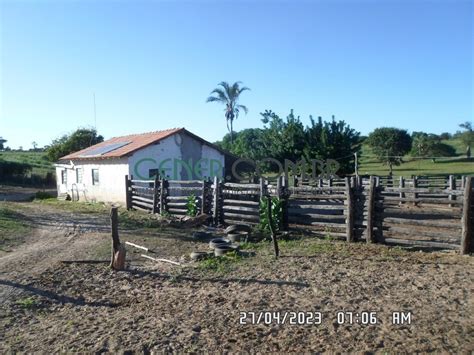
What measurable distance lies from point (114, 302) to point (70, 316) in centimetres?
72

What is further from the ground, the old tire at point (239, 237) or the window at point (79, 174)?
the window at point (79, 174)

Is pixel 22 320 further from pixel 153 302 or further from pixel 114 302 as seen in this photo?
pixel 153 302

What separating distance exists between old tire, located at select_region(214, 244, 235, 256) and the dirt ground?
52cm

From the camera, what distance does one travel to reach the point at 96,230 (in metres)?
13.7

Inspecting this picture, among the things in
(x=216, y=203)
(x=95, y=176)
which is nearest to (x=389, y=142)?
(x=95, y=176)

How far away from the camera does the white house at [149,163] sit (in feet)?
71.9

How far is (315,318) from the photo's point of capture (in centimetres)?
534

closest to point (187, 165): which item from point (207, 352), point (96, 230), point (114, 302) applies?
point (96, 230)

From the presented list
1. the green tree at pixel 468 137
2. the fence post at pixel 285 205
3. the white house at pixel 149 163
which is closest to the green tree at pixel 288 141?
the white house at pixel 149 163

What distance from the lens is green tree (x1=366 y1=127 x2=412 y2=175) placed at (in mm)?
53281

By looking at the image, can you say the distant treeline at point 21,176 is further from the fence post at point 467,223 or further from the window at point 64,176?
the fence post at point 467,223

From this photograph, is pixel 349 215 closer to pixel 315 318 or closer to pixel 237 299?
pixel 237 299

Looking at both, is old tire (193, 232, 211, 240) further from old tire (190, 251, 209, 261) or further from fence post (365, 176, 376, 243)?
fence post (365, 176, 376, 243)

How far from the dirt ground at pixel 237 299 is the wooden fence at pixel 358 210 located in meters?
0.51
